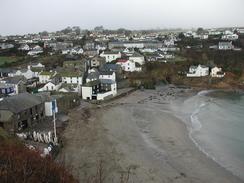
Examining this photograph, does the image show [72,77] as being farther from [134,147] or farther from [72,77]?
[134,147]

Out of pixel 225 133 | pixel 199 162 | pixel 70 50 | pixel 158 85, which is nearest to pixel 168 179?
pixel 199 162

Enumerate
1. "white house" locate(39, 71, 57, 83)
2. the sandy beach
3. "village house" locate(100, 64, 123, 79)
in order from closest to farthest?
the sandy beach → "white house" locate(39, 71, 57, 83) → "village house" locate(100, 64, 123, 79)

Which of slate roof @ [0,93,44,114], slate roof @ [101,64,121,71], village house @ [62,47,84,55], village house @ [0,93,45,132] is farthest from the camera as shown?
village house @ [62,47,84,55]

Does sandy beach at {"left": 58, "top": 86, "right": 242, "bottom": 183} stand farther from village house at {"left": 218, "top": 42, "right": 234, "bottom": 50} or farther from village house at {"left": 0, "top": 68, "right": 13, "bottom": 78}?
village house at {"left": 218, "top": 42, "right": 234, "bottom": 50}

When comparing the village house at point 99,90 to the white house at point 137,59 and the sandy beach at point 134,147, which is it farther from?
the white house at point 137,59

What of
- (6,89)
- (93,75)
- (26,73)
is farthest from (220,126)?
(26,73)

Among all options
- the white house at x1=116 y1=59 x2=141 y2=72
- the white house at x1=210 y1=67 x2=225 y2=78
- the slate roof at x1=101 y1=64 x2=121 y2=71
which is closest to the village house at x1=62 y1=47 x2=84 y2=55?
the white house at x1=116 y1=59 x2=141 y2=72

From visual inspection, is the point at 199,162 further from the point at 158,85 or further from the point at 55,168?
the point at 158,85
